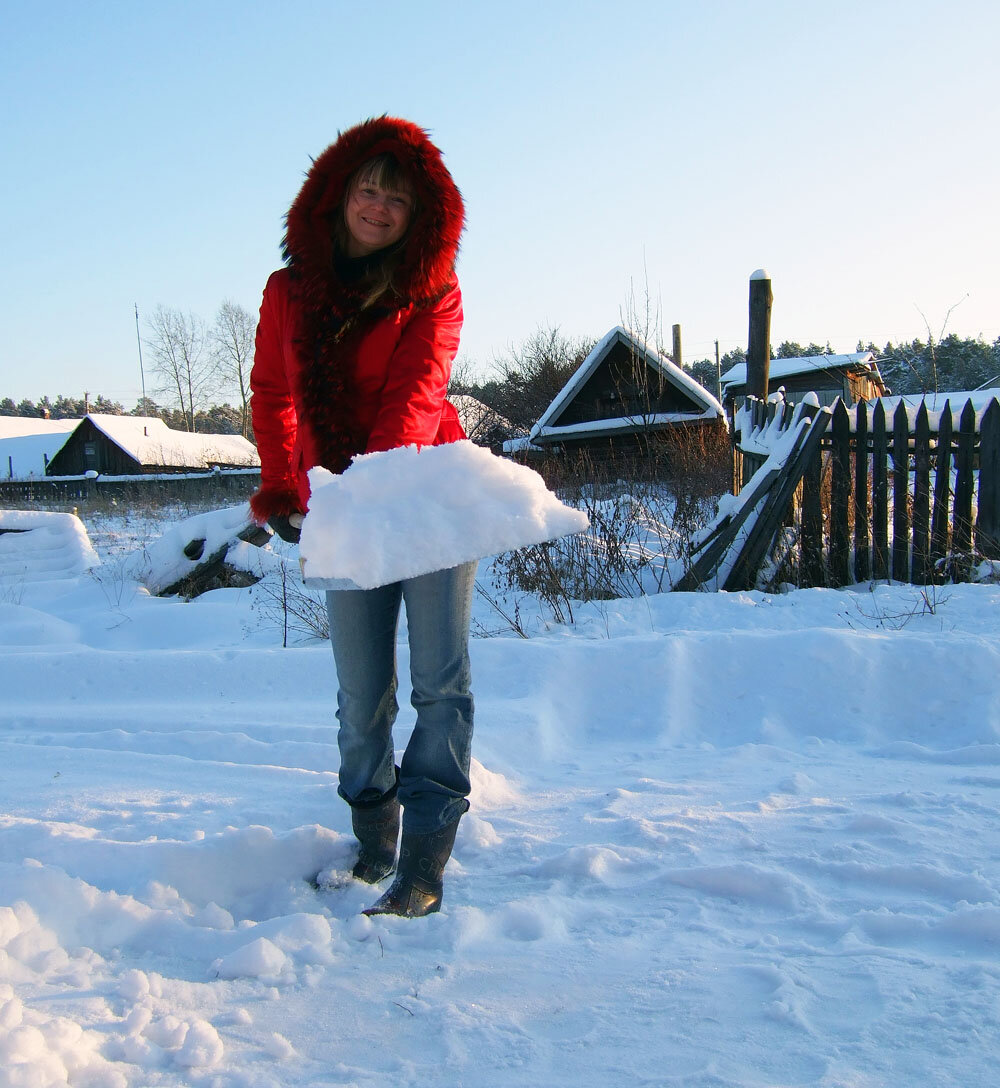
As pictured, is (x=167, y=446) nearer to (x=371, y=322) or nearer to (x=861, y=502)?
(x=861, y=502)

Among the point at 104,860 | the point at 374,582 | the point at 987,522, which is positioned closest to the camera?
the point at 374,582

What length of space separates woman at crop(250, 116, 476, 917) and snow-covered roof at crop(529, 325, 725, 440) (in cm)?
1128

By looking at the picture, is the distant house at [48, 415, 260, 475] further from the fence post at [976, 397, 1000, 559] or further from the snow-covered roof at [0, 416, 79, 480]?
the fence post at [976, 397, 1000, 559]

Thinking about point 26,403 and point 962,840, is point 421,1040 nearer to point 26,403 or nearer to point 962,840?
point 962,840

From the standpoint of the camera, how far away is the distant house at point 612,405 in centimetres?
1516

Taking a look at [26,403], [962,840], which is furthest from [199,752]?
[26,403]

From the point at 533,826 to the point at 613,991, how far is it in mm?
887

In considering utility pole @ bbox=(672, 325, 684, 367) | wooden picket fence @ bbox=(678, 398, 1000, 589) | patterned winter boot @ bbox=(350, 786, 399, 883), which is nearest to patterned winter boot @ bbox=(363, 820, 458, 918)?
patterned winter boot @ bbox=(350, 786, 399, 883)

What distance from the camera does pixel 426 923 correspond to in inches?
73.6

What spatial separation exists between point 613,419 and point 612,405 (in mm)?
1199

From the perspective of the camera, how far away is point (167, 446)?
4200cm

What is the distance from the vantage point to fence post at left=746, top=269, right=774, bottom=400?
1002 cm

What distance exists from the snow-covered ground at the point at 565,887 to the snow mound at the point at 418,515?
83 centimetres

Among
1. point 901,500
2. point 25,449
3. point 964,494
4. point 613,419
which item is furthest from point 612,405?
point 25,449
